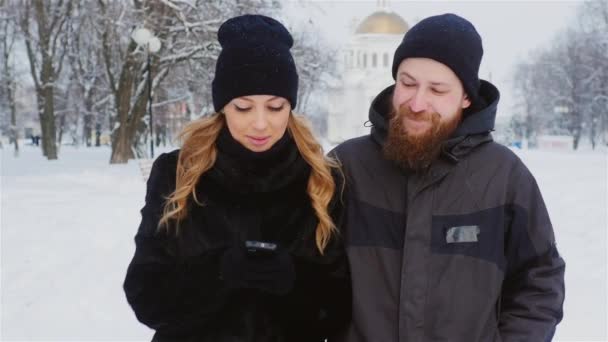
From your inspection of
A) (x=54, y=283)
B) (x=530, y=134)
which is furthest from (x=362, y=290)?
(x=530, y=134)

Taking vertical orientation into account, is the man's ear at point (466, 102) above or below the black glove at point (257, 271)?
above

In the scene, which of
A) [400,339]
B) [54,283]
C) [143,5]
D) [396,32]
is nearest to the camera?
[400,339]

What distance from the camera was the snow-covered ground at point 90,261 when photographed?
5000 millimetres

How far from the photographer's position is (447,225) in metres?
2.41

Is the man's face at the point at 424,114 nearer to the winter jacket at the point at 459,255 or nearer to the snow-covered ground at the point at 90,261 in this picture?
the winter jacket at the point at 459,255

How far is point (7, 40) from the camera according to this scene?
3262 cm

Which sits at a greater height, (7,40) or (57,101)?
(7,40)

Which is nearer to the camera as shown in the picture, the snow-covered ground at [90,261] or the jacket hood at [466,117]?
the jacket hood at [466,117]

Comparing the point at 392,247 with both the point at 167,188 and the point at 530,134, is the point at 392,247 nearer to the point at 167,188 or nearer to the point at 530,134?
the point at 167,188

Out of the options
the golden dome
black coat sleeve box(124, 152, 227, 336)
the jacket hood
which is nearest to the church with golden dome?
the golden dome

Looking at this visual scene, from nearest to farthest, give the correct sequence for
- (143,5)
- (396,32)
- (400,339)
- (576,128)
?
(400,339) < (143,5) < (576,128) < (396,32)

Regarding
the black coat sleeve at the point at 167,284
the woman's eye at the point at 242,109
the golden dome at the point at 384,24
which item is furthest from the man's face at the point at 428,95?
the golden dome at the point at 384,24

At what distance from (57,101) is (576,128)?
123 feet

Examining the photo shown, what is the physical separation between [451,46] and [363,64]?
82.6m
